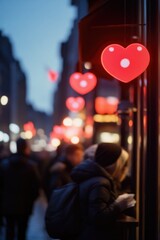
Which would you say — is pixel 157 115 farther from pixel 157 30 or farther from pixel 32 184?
pixel 32 184

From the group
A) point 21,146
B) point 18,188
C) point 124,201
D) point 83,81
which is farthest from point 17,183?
point 124,201

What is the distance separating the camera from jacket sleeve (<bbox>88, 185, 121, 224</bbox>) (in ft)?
15.5

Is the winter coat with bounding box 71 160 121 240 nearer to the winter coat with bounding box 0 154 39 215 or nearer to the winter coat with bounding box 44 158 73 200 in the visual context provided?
the winter coat with bounding box 0 154 39 215

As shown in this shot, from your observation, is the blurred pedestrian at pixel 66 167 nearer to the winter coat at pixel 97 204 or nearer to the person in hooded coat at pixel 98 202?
the person in hooded coat at pixel 98 202

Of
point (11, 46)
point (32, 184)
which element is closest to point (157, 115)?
point (32, 184)

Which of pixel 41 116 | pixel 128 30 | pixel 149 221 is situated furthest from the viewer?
pixel 41 116

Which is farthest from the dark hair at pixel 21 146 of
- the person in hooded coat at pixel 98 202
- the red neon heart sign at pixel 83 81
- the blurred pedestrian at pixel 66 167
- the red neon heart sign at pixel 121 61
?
the red neon heart sign at pixel 121 61

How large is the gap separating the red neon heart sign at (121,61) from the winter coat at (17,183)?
377cm

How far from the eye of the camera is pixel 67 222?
4926mm

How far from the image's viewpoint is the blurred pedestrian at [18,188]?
27.0 feet

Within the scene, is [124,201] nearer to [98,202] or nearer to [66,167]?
[98,202]

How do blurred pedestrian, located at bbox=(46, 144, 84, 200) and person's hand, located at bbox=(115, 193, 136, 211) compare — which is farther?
blurred pedestrian, located at bbox=(46, 144, 84, 200)

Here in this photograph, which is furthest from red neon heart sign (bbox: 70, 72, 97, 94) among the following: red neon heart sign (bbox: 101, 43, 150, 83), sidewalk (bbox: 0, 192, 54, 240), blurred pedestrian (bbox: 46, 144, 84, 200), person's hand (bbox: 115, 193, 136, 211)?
person's hand (bbox: 115, 193, 136, 211)

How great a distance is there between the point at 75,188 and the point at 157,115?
1.07 meters
